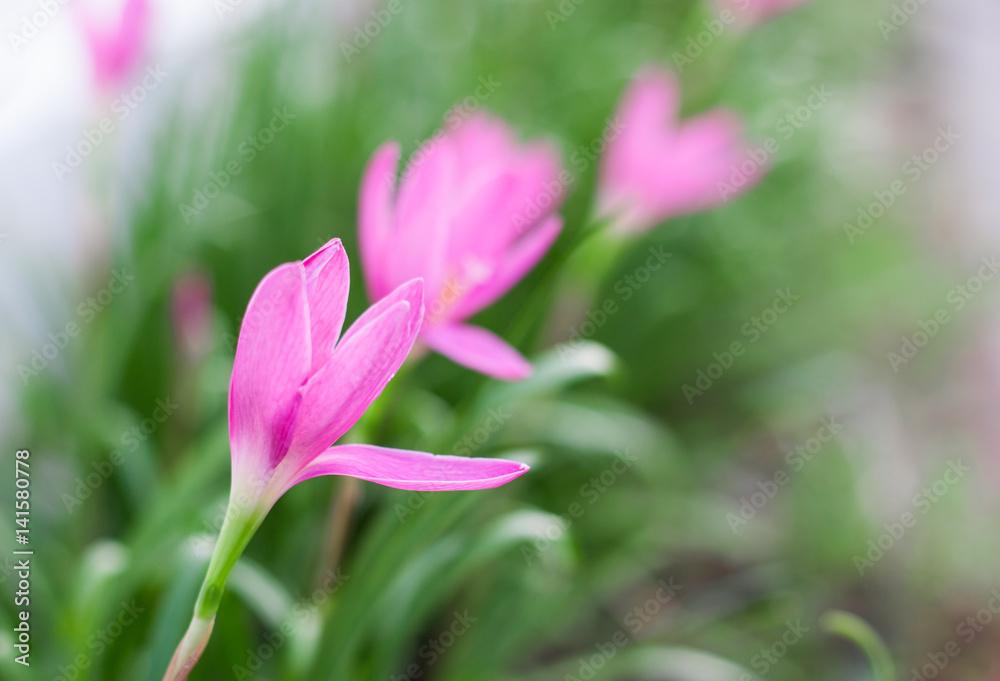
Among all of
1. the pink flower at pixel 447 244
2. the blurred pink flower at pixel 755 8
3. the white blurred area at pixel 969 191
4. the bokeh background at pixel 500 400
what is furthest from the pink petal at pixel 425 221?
the white blurred area at pixel 969 191

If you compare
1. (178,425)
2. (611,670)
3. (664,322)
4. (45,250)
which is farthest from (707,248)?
(45,250)

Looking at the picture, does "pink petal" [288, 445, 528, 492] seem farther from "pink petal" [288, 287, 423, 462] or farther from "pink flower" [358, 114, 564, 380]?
"pink flower" [358, 114, 564, 380]

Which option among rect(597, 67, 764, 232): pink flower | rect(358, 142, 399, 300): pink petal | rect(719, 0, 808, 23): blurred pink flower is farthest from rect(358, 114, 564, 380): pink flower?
rect(719, 0, 808, 23): blurred pink flower

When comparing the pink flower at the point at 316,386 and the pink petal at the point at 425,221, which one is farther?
the pink petal at the point at 425,221

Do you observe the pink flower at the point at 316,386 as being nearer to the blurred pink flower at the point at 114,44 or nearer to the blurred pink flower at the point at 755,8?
the blurred pink flower at the point at 114,44

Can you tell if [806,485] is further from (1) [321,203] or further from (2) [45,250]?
(2) [45,250]

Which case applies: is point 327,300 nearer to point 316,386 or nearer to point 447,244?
point 316,386
